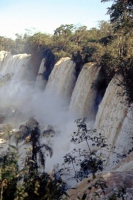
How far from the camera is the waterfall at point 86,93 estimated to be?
18125mm

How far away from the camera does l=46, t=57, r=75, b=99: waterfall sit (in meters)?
23.3

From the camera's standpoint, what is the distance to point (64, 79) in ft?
78.6

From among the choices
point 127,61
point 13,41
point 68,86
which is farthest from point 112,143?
point 13,41

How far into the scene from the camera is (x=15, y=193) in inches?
169

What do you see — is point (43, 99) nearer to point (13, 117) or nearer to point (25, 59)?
point (13, 117)

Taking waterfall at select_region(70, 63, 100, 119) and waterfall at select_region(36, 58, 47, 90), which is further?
waterfall at select_region(36, 58, 47, 90)

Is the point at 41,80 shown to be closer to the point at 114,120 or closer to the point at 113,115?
the point at 113,115

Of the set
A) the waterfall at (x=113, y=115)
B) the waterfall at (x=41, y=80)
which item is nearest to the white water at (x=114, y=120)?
the waterfall at (x=113, y=115)

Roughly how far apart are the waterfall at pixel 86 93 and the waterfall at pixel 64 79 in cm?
372

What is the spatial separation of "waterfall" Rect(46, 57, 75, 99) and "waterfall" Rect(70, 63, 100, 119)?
3.72 metres

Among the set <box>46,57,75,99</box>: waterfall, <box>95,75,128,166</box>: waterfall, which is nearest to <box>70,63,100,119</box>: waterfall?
<box>95,75,128,166</box>: waterfall

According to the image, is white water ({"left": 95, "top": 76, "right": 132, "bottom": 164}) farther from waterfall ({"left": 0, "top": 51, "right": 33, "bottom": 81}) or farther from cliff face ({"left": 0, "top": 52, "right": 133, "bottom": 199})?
waterfall ({"left": 0, "top": 51, "right": 33, "bottom": 81})

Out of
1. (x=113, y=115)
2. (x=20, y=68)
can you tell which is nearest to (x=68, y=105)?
(x=113, y=115)

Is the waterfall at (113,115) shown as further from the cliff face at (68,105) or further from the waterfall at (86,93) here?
the waterfall at (86,93)
